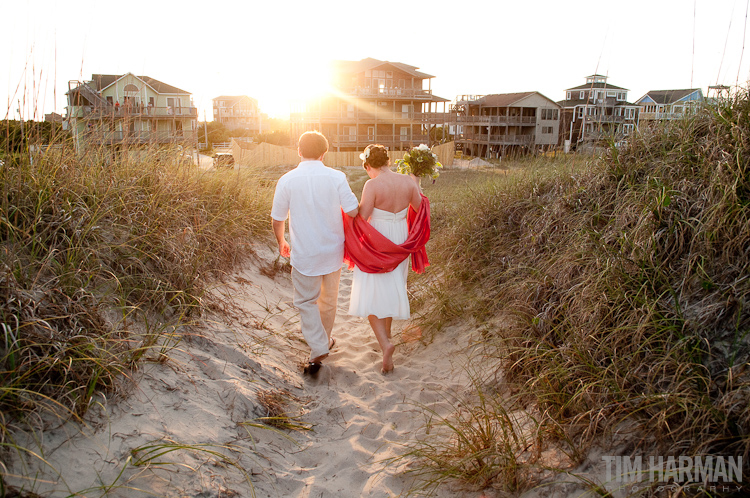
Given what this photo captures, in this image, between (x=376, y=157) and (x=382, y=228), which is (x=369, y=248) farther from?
(x=376, y=157)

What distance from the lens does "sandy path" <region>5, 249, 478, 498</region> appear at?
7.07 feet

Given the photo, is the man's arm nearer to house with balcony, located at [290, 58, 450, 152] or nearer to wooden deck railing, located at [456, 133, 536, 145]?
house with balcony, located at [290, 58, 450, 152]

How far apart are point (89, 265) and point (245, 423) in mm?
1526

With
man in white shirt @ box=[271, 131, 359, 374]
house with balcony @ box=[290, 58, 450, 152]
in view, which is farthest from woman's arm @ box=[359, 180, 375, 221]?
house with balcony @ box=[290, 58, 450, 152]

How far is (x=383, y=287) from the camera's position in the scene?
4.43 m

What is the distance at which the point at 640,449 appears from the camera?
2.32 m

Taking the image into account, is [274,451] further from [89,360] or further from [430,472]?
[89,360]

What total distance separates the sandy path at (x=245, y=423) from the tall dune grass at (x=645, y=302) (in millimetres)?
829

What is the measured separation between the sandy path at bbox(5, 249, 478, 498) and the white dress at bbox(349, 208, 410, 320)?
55 centimetres

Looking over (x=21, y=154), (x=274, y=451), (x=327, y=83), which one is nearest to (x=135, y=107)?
(x=21, y=154)

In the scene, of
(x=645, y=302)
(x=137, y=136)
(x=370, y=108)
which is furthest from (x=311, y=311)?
(x=370, y=108)

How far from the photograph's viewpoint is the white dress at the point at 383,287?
442 centimetres

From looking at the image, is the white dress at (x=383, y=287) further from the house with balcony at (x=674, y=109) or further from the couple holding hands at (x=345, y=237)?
the house with balcony at (x=674, y=109)

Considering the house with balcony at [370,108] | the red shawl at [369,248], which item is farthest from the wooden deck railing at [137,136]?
the house with balcony at [370,108]
